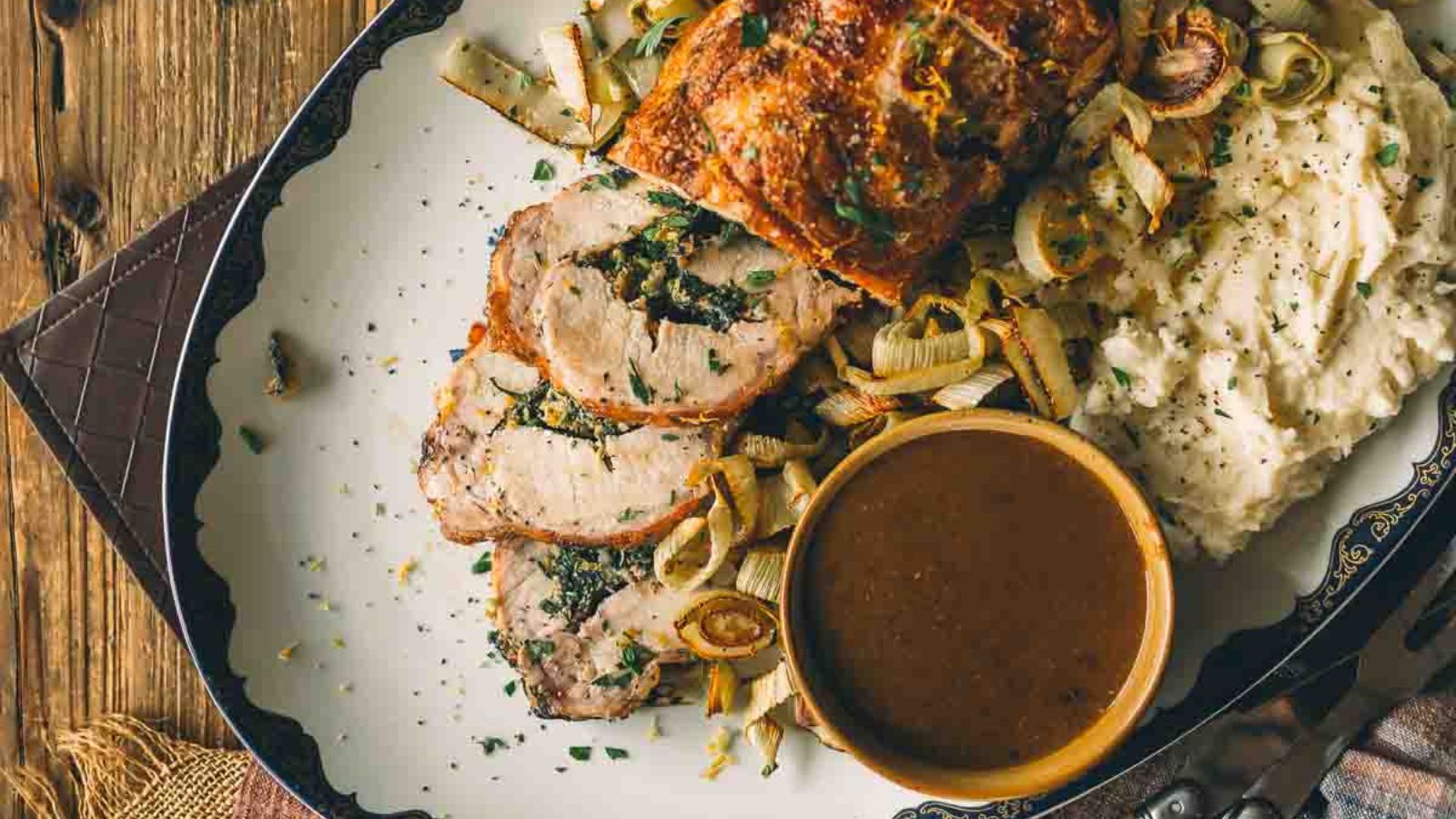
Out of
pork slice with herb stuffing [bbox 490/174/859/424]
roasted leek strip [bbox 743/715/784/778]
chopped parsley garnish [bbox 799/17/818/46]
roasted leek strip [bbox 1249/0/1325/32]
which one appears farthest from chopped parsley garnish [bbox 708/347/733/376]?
roasted leek strip [bbox 1249/0/1325/32]

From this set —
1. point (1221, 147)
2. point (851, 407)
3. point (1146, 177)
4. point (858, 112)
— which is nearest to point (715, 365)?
point (851, 407)

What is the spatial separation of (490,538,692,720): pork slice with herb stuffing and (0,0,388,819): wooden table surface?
53.0 inches

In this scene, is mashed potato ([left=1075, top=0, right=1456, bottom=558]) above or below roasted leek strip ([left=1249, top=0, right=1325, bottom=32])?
below

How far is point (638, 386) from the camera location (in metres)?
3.45

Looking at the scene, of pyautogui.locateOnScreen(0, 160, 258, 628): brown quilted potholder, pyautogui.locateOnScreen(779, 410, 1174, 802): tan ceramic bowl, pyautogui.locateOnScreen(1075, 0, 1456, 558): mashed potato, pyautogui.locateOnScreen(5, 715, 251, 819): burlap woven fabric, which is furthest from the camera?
pyautogui.locateOnScreen(5, 715, 251, 819): burlap woven fabric

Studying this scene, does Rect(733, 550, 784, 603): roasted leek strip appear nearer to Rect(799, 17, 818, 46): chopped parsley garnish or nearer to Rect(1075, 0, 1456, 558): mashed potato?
Rect(1075, 0, 1456, 558): mashed potato

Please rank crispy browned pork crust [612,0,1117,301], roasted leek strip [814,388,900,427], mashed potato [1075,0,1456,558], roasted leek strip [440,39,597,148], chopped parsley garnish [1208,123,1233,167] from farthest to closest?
roasted leek strip [440,39,597,148] < roasted leek strip [814,388,900,427] < chopped parsley garnish [1208,123,1233,167] < mashed potato [1075,0,1456,558] < crispy browned pork crust [612,0,1117,301]

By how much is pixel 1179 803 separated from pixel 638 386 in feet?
6.28

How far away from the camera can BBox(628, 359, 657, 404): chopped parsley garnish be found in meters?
3.45

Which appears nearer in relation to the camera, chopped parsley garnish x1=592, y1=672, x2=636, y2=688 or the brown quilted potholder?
chopped parsley garnish x1=592, y1=672, x2=636, y2=688

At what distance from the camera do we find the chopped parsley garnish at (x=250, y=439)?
3.88 metres

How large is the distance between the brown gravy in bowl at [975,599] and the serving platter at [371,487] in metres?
0.74

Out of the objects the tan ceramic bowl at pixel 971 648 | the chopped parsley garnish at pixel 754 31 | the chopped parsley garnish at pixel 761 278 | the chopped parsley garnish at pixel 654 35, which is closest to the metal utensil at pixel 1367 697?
the tan ceramic bowl at pixel 971 648

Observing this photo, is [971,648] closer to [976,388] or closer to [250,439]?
[976,388]
